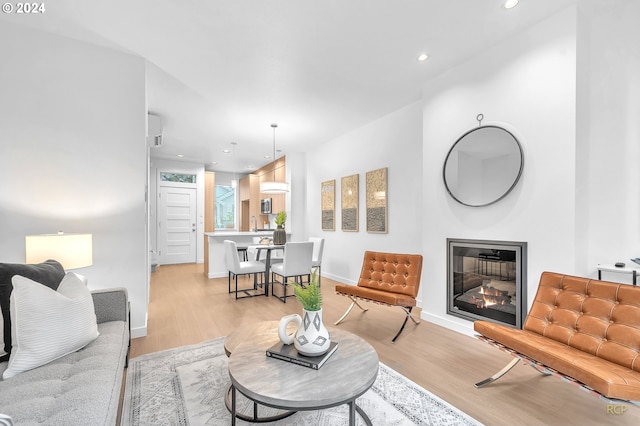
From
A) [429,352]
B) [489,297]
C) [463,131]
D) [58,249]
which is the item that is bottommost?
[429,352]

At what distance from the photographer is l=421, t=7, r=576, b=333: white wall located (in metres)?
2.28

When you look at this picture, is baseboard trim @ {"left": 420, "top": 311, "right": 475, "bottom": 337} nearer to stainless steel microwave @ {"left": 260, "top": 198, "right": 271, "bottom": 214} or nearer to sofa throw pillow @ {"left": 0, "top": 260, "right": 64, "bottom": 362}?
sofa throw pillow @ {"left": 0, "top": 260, "right": 64, "bottom": 362}

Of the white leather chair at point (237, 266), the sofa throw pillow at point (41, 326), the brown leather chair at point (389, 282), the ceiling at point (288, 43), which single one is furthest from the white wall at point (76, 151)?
the brown leather chair at point (389, 282)

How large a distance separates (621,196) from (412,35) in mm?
2173

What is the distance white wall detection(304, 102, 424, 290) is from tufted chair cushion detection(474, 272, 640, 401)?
1.57 metres

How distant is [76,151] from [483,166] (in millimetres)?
3834

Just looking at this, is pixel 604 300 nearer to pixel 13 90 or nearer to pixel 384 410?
pixel 384 410

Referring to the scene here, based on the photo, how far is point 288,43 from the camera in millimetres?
2648

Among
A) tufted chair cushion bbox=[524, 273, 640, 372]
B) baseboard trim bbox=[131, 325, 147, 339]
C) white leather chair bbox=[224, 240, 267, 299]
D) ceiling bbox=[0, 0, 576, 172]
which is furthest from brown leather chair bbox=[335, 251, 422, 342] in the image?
ceiling bbox=[0, 0, 576, 172]

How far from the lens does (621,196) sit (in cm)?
231

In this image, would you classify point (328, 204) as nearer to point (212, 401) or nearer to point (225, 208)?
point (212, 401)

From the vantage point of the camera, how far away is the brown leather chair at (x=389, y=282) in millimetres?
2952

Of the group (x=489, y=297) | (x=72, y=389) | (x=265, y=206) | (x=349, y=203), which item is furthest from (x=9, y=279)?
(x=265, y=206)

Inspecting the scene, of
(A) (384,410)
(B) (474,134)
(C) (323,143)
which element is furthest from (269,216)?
(A) (384,410)
